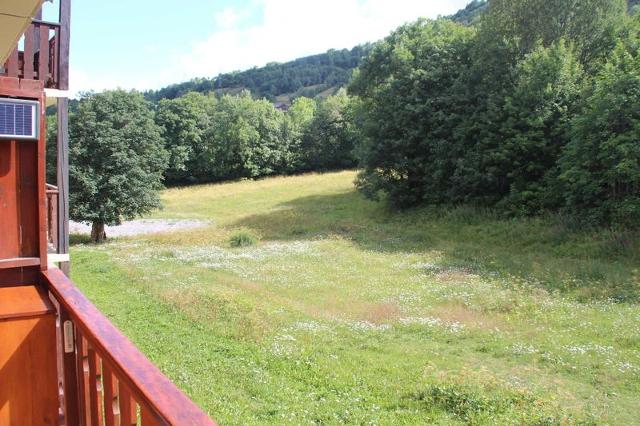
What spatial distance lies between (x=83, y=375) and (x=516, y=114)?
79.6 feet

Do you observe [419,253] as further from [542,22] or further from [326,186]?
[326,186]

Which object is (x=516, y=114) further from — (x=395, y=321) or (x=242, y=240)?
(x=395, y=321)

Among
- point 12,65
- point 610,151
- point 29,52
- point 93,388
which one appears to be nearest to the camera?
point 93,388

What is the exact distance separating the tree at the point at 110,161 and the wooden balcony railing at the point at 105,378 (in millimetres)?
24976

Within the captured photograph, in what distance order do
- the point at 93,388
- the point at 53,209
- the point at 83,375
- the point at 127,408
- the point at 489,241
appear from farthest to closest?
1. the point at 489,241
2. the point at 53,209
3. the point at 83,375
4. the point at 93,388
5. the point at 127,408

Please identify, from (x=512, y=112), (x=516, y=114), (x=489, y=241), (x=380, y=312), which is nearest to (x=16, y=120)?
(x=380, y=312)

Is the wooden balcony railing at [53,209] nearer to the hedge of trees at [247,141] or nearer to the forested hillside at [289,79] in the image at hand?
the hedge of trees at [247,141]

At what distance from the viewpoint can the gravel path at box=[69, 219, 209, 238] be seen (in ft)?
104

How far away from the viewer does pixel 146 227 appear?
111 feet

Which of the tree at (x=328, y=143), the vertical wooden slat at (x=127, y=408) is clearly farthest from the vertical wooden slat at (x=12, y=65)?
the tree at (x=328, y=143)

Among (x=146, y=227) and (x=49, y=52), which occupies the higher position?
(x=49, y=52)

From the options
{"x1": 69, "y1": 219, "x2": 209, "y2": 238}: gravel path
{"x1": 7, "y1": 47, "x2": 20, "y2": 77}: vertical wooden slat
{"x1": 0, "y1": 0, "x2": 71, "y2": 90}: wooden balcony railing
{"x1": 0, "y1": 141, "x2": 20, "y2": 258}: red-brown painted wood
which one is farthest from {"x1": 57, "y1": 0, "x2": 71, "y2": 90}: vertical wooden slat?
{"x1": 69, "y1": 219, "x2": 209, "y2": 238}: gravel path

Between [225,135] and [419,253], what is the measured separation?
4513cm

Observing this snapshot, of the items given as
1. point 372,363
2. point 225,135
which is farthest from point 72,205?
point 225,135
